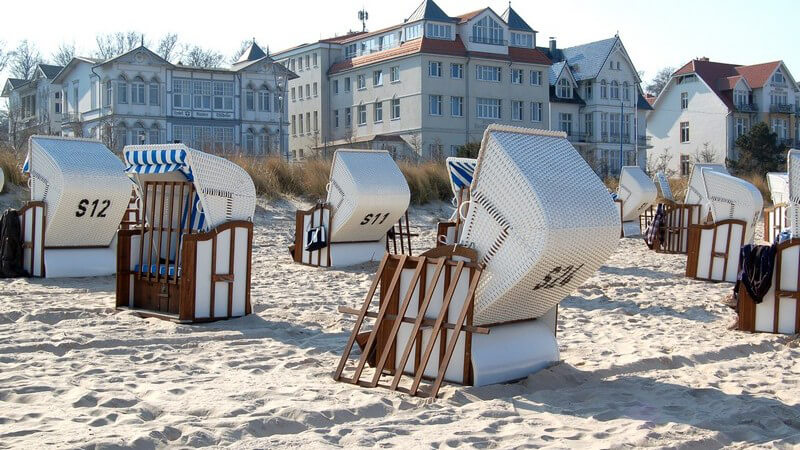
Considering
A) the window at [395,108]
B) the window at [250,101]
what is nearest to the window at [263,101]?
the window at [250,101]

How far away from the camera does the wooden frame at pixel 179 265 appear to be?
31.5ft

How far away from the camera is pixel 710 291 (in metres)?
13.4

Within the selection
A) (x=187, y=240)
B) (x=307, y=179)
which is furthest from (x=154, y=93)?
(x=187, y=240)

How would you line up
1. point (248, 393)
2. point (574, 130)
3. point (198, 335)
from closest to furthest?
point (248, 393) → point (198, 335) → point (574, 130)

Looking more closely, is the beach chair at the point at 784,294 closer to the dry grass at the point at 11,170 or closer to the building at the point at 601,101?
the dry grass at the point at 11,170

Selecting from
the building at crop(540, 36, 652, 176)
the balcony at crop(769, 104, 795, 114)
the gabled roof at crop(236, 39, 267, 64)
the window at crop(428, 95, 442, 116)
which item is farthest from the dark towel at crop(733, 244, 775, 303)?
the balcony at crop(769, 104, 795, 114)

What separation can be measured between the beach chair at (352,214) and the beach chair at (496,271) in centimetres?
838

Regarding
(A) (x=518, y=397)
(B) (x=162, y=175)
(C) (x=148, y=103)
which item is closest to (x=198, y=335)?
(B) (x=162, y=175)

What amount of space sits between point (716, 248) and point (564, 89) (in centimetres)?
4699

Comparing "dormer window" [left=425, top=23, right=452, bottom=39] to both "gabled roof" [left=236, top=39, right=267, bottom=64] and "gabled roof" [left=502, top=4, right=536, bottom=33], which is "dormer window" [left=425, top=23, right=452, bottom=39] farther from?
"gabled roof" [left=236, top=39, right=267, bottom=64]

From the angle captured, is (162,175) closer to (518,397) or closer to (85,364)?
(85,364)

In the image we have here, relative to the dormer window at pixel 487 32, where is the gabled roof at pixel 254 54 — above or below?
below

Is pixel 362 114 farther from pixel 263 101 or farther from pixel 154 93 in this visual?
pixel 154 93

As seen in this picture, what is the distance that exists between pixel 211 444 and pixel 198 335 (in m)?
3.82
